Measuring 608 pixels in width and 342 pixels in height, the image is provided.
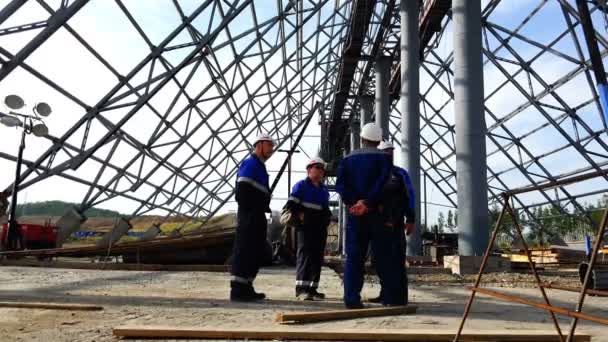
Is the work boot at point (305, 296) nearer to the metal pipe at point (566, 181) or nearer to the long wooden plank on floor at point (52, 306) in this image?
the long wooden plank on floor at point (52, 306)

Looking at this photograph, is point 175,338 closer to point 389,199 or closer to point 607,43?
point 389,199

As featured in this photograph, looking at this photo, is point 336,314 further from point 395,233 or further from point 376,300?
point 376,300

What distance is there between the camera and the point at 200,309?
394cm

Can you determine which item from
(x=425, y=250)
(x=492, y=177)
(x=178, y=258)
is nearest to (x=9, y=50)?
(x=178, y=258)

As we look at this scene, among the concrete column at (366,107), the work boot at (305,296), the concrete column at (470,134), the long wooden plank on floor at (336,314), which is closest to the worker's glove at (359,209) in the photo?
the long wooden plank on floor at (336,314)

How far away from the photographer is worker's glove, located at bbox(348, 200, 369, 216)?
405cm

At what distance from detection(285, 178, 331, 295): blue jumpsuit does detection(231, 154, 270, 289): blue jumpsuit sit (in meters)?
0.41

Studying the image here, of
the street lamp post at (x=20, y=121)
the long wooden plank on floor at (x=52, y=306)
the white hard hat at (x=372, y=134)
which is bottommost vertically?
the long wooden plank on floor at (x=52, y=306)

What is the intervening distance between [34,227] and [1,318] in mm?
10504

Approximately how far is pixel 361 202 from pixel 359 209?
0.06 metres

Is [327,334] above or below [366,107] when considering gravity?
below

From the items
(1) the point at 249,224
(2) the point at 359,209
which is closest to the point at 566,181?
(2) the point at 359,209

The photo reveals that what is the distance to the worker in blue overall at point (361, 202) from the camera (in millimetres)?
4070

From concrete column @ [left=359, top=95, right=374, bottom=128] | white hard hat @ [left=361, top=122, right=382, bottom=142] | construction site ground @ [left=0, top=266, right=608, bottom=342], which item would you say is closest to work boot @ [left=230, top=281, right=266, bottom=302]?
construction site ground @ [left=0, top=266, right=608, bottom=342]
